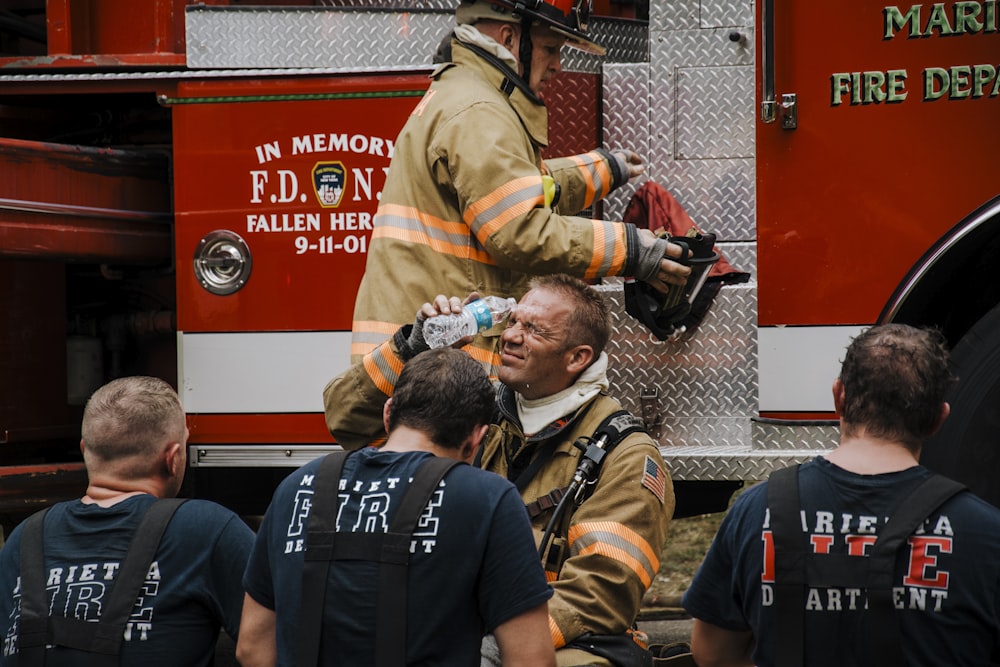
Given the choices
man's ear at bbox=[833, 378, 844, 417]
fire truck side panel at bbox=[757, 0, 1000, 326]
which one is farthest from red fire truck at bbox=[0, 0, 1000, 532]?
man's ear at bbox=[833, 378, 844, 417]

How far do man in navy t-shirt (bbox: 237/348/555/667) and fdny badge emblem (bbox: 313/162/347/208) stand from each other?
→ 188 cm

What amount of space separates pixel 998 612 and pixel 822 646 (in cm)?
27

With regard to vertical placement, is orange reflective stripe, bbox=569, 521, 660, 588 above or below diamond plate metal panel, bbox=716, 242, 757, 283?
below

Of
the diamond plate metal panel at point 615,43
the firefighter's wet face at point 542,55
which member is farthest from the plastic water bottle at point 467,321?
the diamond plate metal panel at point 615,43

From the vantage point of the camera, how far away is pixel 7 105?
4.45m

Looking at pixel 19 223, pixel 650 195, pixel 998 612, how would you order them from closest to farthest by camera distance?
1. pixel 998 612
2. pixel 19 223
3. pixel 650 195

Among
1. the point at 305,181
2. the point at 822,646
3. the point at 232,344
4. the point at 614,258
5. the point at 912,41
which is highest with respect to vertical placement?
the point at 912,41

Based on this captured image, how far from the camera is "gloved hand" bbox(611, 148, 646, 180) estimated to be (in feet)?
12.1

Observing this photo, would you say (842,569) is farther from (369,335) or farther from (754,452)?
(754,452)

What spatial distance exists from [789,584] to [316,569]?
774mm

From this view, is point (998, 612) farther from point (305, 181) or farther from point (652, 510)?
point (305, 181)

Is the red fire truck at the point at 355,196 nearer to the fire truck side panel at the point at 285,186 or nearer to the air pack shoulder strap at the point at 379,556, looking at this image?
the fire truck side panel at the point at 285,186

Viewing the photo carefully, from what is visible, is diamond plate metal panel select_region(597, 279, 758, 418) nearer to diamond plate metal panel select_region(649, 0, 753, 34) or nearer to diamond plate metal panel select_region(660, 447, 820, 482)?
diamond plate metal panel select_region(660, 447, 820, 482)

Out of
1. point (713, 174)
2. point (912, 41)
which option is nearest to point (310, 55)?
point (713, 174)
